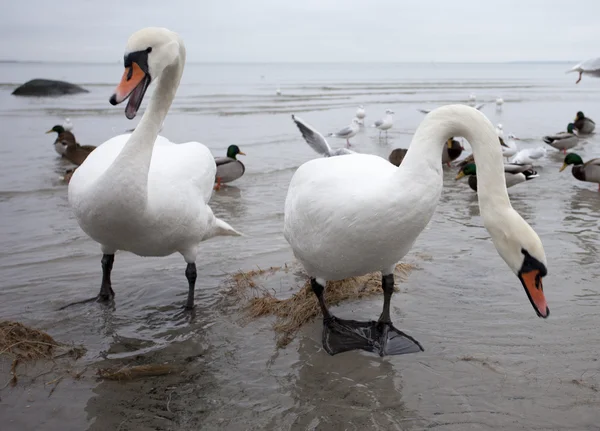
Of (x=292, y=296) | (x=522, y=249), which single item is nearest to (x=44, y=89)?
(x=292, y=296)

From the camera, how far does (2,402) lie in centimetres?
330

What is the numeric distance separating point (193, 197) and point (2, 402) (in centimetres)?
185

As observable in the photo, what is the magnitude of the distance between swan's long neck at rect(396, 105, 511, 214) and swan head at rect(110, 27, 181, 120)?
165 cm

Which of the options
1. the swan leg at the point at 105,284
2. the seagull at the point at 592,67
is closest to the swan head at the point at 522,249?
the swan leg at the point at 105,284

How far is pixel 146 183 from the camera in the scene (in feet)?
13.0

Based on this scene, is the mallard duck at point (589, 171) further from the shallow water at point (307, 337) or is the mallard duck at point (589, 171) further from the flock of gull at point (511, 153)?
the shallow water at point (307, 337)

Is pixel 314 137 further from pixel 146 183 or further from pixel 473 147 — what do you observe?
Result: pixel 473 147

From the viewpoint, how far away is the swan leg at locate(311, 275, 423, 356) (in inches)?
157

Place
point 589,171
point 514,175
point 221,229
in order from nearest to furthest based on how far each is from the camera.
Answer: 1. point 221,229
2. point 514,175
3. point 589,171

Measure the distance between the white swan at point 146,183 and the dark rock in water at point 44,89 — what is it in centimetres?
3007

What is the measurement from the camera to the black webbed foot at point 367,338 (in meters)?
3.98

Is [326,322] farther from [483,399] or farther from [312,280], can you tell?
[483,399]

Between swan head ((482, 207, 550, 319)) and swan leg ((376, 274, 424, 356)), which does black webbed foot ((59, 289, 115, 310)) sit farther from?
swan head ((482, 207, 550, 319))

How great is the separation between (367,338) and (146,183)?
1785mm
